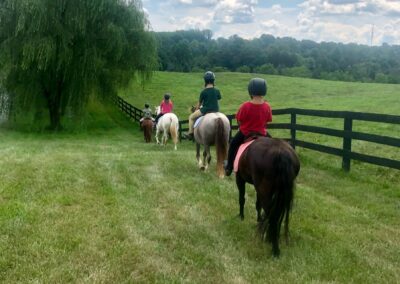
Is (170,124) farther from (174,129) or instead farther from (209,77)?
(209,77)

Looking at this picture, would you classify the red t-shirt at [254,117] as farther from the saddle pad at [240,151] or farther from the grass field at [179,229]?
the grass field at [179,229]

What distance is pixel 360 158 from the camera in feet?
29.8

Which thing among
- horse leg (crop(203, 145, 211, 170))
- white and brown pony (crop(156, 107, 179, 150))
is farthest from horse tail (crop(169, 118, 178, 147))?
horse leg (crop(203, 145, 211, 170))

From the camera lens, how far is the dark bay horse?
9.20 m

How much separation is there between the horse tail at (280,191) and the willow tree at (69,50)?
1906cm

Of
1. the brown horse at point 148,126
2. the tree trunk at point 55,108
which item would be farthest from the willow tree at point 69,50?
the brown horse at point 148,126

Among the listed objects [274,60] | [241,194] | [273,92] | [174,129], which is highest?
[274,60]

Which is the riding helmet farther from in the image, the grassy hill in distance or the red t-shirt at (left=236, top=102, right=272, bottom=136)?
the grassy hill in distance

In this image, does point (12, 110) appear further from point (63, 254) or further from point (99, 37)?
point (63, 254)

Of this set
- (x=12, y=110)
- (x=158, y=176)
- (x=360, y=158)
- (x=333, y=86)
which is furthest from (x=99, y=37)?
(x=333, y=86)

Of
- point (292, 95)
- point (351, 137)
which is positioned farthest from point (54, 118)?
point (292, 95)

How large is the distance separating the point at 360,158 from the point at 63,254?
658cm

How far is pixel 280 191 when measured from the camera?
192 inches

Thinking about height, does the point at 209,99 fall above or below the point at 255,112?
below
